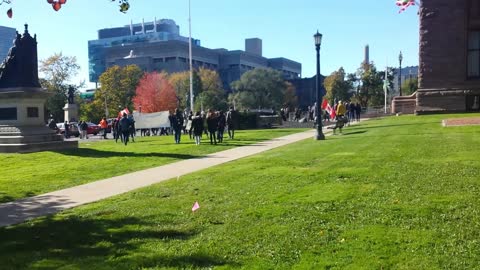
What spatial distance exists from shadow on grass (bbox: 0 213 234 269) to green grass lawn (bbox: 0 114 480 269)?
0.01m

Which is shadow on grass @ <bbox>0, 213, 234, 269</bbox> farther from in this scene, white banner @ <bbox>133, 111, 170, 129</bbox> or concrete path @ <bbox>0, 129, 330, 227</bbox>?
white banner @ <bbox>133, 111, 170, 129</bbox>

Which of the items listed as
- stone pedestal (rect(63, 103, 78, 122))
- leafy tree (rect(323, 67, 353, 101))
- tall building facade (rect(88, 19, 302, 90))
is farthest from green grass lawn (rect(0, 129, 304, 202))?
tall building facade (rect(88, 19, 302, 90))

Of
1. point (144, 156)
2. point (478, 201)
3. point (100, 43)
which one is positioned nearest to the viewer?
point (478, 201)

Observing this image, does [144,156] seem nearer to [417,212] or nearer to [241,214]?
[241,214]

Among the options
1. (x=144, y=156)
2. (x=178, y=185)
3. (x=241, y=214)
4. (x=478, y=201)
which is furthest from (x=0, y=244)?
(x=144, y=156)

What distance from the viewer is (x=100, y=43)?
194 meters

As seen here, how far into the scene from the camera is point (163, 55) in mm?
147500

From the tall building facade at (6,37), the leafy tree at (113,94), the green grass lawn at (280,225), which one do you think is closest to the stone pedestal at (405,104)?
the tall building facade at (6,37)

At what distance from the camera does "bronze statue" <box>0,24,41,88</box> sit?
22.2 m

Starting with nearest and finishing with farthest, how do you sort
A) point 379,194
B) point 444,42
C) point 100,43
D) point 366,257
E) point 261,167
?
point 366,257
point 379,194
point 261,167
point 444,42
point 100,43

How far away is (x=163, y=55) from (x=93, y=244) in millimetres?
144808

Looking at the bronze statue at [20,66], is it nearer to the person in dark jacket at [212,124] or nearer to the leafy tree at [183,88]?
the person in dark jacket at [212,124]

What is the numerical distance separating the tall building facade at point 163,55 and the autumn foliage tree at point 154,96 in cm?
5441

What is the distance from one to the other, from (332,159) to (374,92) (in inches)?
3089
